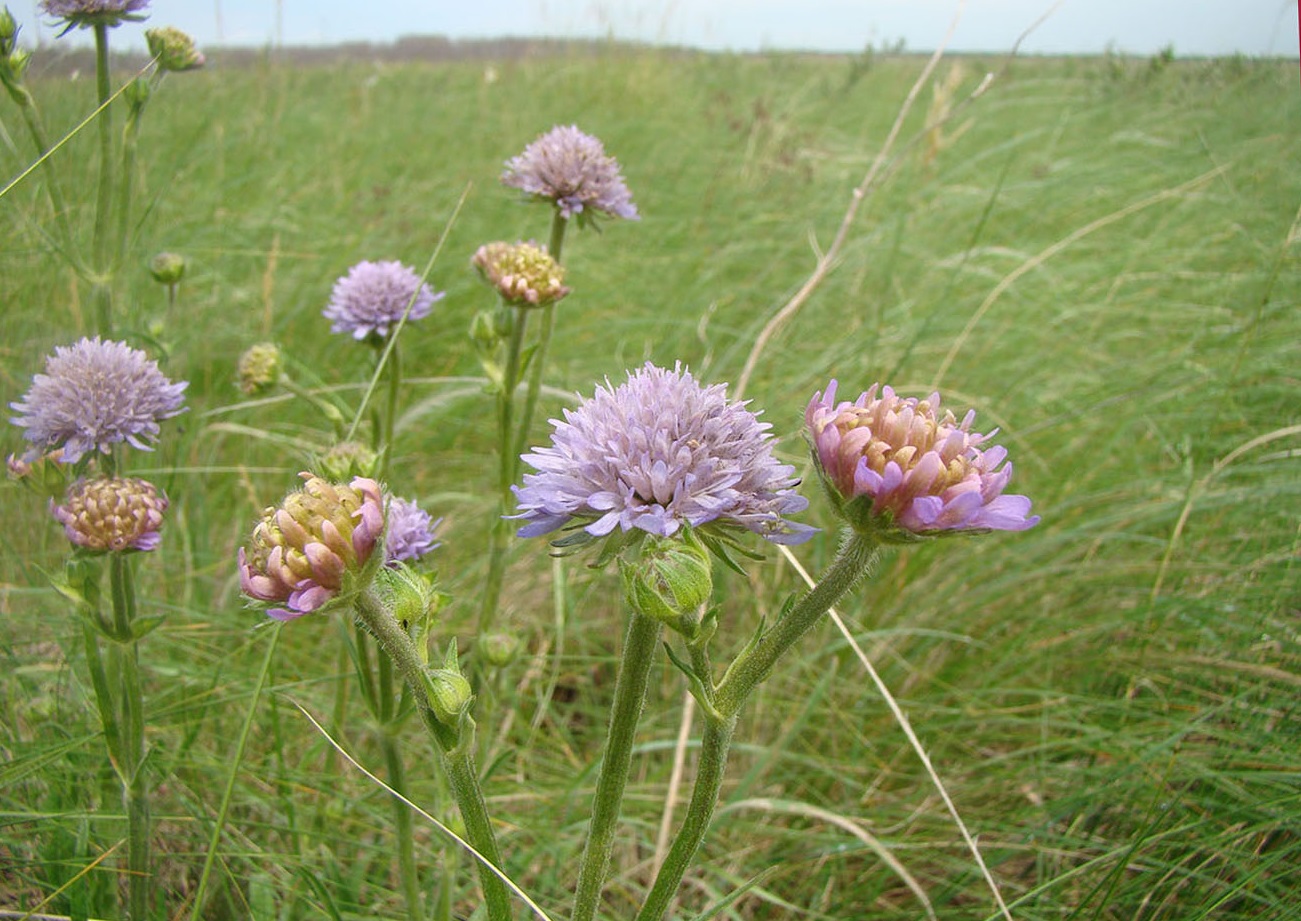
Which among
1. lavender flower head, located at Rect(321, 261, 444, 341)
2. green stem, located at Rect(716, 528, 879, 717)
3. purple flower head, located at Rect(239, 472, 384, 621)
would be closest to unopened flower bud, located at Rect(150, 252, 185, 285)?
lavender flower head, located at Rect(321, 261, 444, 341)

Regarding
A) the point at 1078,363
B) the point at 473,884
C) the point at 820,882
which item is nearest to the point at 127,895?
the point at 473,884

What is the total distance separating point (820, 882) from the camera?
7.13 ft

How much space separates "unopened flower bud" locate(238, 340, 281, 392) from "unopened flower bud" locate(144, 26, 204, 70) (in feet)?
3.35

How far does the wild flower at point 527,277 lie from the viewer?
2.14 meters

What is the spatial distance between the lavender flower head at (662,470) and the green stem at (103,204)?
180 centimetres

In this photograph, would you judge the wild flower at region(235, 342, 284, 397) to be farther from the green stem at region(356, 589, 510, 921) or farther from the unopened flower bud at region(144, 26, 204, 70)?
the green stem at region(356, 589, 510, 921)

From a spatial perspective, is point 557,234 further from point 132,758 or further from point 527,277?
point 132,758

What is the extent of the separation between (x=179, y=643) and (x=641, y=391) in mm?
1909

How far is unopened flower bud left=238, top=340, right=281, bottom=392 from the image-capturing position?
2.44m

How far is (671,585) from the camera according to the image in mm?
1046

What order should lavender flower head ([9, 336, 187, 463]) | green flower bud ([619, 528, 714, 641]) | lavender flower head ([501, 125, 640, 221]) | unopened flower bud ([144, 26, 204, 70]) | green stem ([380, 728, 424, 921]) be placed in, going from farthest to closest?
1. unopened flower bud ([144, 26, 204, 70])
2. lavender flower head ([501, 125, 640, 221])
3. lavender flower head ([9, 336, 187, 463])
4. green stem ([380, 728, 424, 921])
5. green flower bud ([619, 528, 714, 641])

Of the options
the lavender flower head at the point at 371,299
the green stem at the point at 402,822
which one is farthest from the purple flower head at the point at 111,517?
the lavender flower head at the point at 371,299

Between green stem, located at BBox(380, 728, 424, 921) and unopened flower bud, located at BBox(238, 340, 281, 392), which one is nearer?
green stem, located at BBox(380, 728, 424, 921)

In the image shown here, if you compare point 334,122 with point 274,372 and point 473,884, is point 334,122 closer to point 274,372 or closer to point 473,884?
point 274,372
